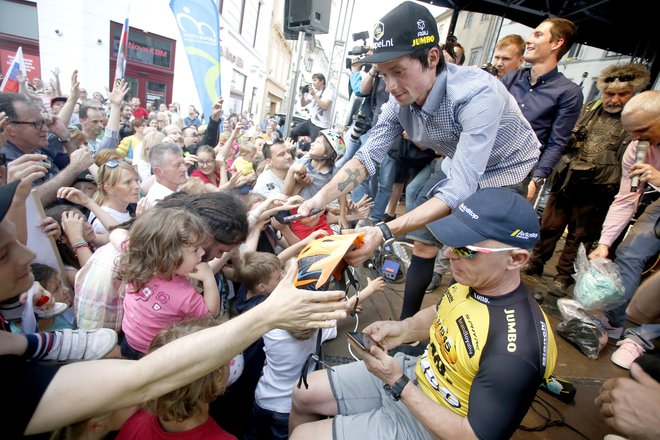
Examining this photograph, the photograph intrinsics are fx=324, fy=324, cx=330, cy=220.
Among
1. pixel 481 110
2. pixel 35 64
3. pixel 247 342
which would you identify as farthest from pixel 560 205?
pixel 35 64

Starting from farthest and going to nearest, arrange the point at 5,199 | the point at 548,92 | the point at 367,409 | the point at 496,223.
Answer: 1. the point at 548,92
2. the point at 367,409
3. the point at 496,223
4. the point at 5,199

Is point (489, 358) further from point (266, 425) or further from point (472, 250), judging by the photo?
point (266, 425)

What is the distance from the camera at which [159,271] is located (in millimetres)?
1877

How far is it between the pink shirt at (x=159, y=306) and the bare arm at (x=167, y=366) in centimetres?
82

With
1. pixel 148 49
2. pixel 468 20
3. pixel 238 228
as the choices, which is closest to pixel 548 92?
pixel 238 228

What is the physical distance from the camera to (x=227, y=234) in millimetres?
2240

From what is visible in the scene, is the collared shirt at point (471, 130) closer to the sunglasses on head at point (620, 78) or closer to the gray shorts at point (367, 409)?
the gray shorts at point (367, 409)

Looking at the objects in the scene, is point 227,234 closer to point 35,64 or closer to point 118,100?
point 118,100

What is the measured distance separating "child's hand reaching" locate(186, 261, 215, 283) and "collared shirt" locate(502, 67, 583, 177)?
320 centimetres

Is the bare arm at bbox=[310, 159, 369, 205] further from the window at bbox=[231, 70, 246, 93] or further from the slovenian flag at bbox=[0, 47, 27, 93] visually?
the window at bbox=[231, 70, 246, 93]

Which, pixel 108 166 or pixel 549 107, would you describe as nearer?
pixel 108 166

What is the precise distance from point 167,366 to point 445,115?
6.58 ft

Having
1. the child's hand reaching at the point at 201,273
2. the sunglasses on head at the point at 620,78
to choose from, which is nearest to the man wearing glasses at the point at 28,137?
the child's hand reaching at the point at 201,273

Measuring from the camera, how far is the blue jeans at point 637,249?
2.94 m
